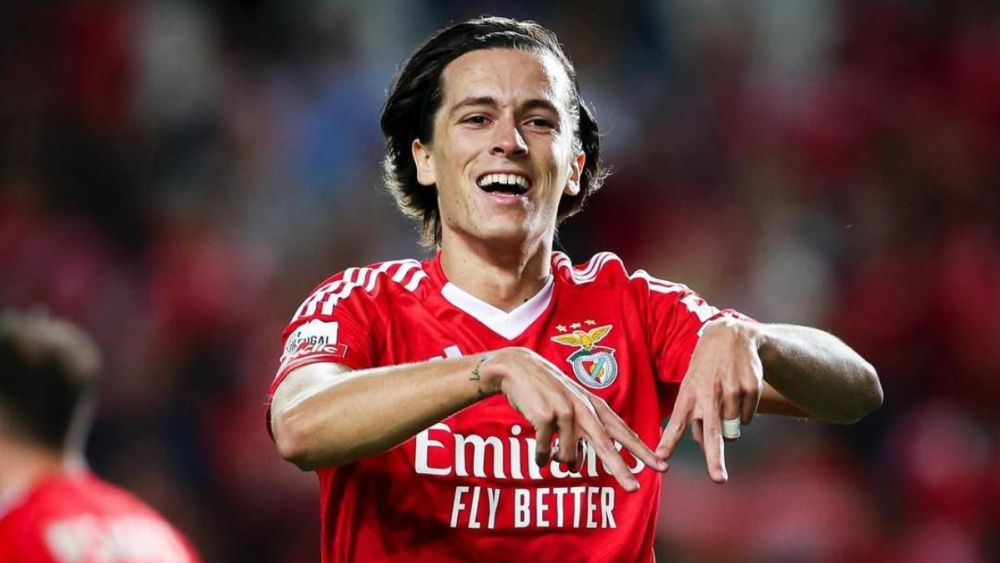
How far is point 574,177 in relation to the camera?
144 inches

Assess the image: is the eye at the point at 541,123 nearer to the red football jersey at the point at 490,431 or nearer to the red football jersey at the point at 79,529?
the red football jersey at the point at 490,431

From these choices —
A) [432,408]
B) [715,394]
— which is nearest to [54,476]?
[432,408]

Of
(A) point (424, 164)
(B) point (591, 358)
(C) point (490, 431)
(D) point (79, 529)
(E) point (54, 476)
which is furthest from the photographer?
(E) point (54, 476)

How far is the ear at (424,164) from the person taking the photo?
3.59 meters

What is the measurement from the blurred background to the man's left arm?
3300mm

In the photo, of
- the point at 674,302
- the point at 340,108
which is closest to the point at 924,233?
the point at 340,108

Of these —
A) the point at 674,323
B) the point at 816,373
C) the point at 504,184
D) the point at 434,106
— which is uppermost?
the point at 434,106

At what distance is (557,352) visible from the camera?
3.25 m

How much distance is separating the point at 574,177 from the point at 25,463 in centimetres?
166

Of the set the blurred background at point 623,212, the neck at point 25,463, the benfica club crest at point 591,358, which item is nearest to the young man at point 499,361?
the benfica club crest at point 591,358

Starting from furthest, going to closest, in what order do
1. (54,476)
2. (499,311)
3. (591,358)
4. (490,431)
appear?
(54,476) → (499,311) → (591,358) → (490,431)

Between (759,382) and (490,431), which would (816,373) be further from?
(490,431)

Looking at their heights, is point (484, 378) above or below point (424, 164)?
below

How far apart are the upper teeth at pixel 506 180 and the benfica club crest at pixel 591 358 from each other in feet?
1.15
